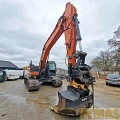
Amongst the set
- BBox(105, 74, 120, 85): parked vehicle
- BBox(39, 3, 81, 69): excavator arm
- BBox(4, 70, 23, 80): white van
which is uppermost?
BBox(39, 3, 81, 69): excavator arm

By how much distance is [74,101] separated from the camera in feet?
14.5

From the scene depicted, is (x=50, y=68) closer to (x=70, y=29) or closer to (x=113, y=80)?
(x=113, y=80)

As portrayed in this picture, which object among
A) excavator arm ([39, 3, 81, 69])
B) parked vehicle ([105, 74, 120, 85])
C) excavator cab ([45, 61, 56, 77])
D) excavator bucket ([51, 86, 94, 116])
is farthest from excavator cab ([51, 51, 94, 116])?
parked vehicle ([105, 74, 120, 85])

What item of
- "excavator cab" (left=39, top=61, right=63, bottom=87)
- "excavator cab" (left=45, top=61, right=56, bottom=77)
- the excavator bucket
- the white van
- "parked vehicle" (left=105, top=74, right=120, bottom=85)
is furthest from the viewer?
the white van

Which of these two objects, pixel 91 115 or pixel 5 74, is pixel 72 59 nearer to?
pixel 91 115

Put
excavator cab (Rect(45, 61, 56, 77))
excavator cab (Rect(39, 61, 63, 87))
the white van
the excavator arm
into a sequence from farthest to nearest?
the white van → excavator cab (Rect(45, 61, 56, 77)) → excavator cab (Rect(39, 61, 63, 87)) → the excavator arm

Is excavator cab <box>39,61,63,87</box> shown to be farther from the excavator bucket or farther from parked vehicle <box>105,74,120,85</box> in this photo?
the excavator bucket

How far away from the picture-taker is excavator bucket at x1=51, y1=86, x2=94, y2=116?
14.7 ft

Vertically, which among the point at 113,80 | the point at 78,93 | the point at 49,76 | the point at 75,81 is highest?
the point at 49,76

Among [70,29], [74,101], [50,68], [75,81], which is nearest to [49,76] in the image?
[50,68]

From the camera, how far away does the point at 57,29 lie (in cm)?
831

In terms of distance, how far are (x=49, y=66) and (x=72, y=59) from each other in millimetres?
7233

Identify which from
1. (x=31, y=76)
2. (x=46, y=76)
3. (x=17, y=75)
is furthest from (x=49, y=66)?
(x=17, y=75)

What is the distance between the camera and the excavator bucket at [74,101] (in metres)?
4.47
